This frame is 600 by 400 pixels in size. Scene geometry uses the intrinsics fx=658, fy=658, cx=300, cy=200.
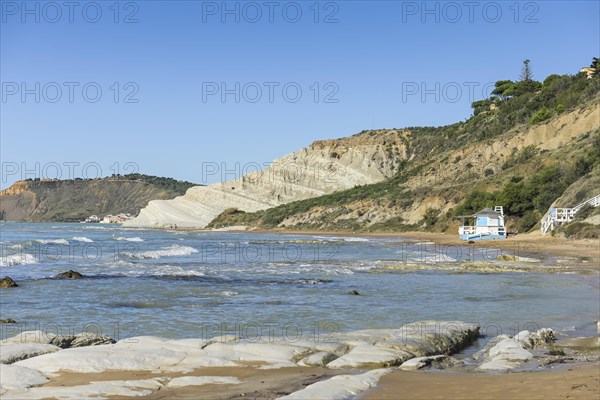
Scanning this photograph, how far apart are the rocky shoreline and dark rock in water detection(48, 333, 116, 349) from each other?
16 millimetres

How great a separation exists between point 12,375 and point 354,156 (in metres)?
120

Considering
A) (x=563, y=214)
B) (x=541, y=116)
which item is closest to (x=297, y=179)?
(x=541, y=116)

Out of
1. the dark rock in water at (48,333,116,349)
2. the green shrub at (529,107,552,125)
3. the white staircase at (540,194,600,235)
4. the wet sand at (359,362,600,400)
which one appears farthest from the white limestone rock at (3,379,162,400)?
the green shrub at (529,107,552,125)

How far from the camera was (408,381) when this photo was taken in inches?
330

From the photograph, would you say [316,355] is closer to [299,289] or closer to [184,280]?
[299,289]

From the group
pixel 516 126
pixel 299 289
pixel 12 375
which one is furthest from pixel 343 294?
pixel 516 126

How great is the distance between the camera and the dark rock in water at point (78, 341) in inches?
412

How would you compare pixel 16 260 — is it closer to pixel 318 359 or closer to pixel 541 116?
pixel 318 359

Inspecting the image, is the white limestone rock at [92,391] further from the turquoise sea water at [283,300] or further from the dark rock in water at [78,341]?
the turquoise sea water at [283,300]

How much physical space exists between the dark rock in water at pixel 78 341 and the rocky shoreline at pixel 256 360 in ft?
0.05

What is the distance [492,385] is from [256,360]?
3353 mm

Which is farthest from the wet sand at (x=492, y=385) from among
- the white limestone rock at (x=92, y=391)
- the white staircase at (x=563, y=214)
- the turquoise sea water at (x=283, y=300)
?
the white staircase at (x=563, y=214)

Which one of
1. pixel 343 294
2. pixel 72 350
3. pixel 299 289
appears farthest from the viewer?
pixel 299 289

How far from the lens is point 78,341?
1062cm
